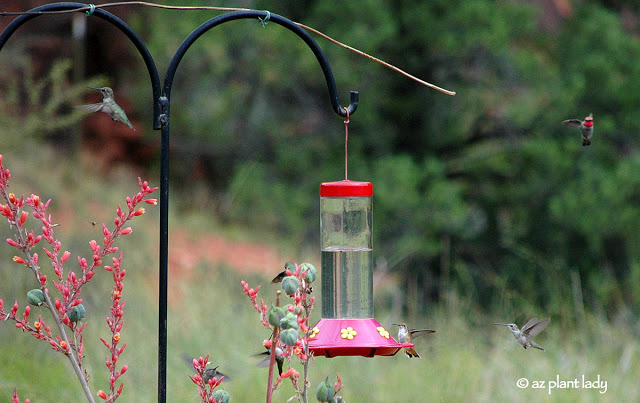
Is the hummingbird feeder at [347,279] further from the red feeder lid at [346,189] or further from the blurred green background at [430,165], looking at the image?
the blurred green background at [430,165]

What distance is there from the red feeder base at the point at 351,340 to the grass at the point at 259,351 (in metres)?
1.48

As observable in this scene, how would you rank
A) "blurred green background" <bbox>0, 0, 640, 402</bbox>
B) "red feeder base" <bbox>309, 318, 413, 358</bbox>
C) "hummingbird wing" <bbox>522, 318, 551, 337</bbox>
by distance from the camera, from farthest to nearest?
"blurred green background" <bbox>0, 0, 640, 402</bbox>, "hummingbird wing" <bbox>522, 318, 551, 337</bbox>, "red feeder base" <bbox>309, 318, 413, 358</bbox>

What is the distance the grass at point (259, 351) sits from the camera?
13.8 feet

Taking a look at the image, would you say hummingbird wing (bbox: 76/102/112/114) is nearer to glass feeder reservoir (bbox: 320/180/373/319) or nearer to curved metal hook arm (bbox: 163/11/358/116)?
curved metal hook arm (bbox: 163/11/358/116)

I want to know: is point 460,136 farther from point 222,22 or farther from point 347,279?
point 222,22

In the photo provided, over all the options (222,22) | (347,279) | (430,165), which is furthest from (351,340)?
(430,165)

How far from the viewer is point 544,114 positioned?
21.6 feet

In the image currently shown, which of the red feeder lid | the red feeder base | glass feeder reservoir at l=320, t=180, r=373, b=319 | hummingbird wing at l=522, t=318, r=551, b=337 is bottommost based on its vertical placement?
hummingbird wing at l=522, t=318, r=551, b=337

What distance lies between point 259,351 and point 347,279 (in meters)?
2.66

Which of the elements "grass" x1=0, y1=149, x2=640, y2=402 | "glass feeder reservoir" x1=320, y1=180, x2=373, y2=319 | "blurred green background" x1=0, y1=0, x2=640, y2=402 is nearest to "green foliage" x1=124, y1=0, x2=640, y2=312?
"blurred green background" x1=0, y1=0, x2=640, y2=402

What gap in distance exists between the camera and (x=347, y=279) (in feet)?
7.29

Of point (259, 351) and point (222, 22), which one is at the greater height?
point (222, 22)

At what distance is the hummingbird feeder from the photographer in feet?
6.24

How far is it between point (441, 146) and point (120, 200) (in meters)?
3.40
